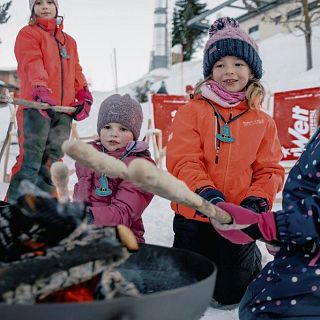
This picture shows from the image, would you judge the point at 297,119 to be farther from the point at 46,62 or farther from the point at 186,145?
the point at 186,145

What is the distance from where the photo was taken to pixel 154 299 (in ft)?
2.54

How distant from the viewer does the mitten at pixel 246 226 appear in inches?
45.4

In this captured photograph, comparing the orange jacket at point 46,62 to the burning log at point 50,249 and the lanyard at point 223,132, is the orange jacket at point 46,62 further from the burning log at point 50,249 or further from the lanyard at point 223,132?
the burning log at point 50,249

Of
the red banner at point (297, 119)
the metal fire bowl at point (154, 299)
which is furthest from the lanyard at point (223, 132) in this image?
the red banner at point (297, 119)

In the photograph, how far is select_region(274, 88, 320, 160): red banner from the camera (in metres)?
6.05

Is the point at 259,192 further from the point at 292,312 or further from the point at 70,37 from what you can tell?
the point at 70,37

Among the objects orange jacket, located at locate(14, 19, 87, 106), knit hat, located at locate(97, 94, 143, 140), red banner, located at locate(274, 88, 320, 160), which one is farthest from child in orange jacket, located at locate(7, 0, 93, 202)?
red banner, located at locate(274, 88, 320, 160)

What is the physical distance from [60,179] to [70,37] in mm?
2601

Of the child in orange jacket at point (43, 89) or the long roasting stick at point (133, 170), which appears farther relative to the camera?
the child in orange jacket at point (43, 89)

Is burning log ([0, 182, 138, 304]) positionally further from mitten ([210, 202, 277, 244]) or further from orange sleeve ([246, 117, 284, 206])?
orange sleeve ([246, 117, 284, 206])

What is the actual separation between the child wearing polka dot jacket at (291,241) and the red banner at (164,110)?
18.1ft

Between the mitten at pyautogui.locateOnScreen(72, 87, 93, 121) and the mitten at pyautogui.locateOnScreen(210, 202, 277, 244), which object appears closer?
the mitten at pyautogui.locateOnScreen(210, 202, 277, 244)

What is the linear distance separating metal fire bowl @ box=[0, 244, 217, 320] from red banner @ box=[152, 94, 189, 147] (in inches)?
230

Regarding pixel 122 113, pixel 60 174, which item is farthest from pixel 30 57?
pixel 60 174
